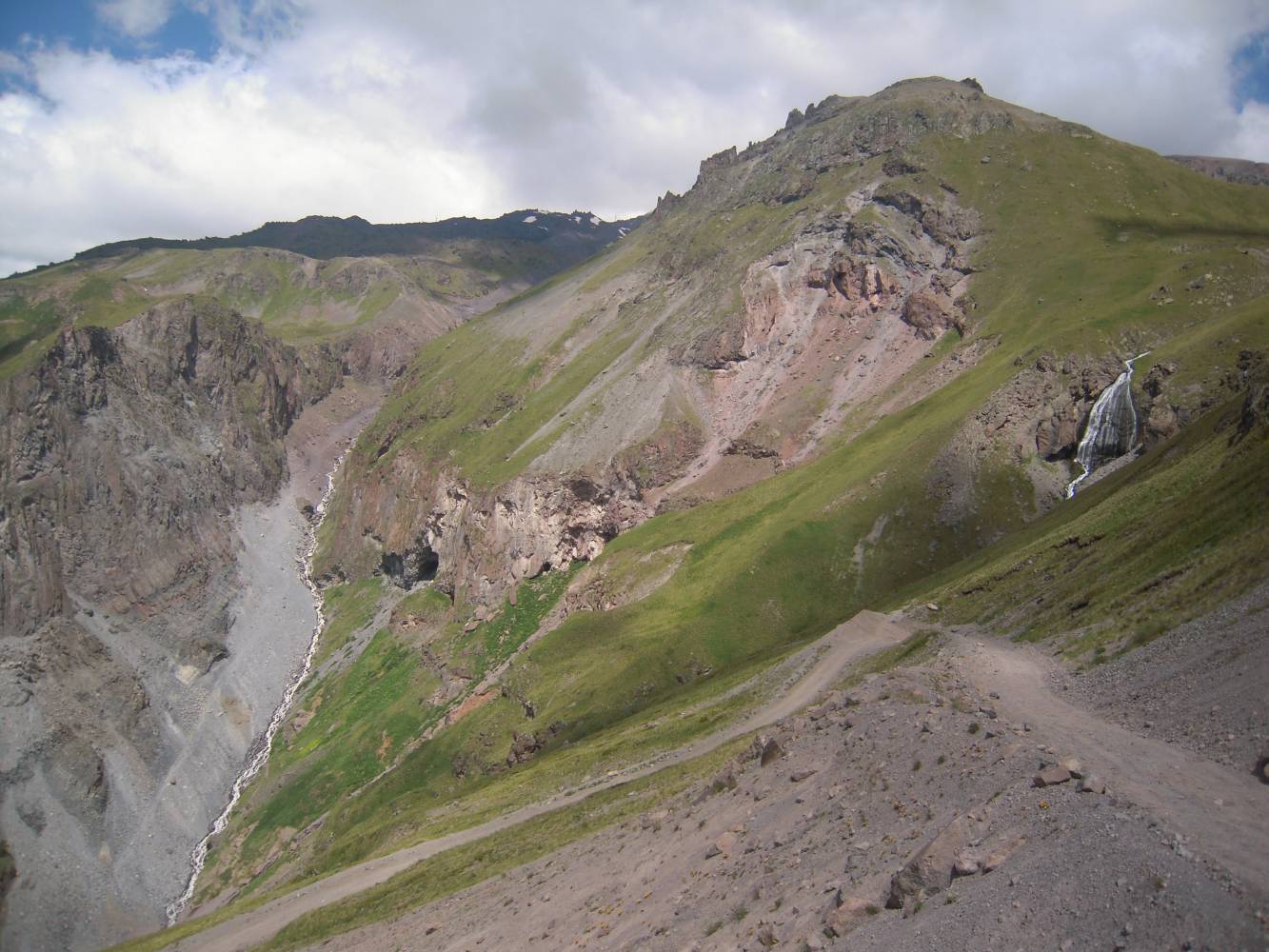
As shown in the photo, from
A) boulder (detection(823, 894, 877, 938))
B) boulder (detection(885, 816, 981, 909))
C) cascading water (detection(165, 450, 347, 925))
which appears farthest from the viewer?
cascading water (detection(165, 450, 347, 925))

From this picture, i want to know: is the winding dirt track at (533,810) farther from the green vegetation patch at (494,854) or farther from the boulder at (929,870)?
the boulder at (929,870)

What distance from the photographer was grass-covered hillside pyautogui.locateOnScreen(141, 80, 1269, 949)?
60375 mm

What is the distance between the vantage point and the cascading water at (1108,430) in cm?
7962

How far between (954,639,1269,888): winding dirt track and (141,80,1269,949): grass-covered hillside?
28.2ft

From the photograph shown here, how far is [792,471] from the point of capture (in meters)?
109

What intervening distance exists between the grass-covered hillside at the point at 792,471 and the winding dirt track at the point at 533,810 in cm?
429

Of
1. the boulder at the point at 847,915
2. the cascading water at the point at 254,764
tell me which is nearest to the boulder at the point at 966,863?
the boulder at the point at 847,915

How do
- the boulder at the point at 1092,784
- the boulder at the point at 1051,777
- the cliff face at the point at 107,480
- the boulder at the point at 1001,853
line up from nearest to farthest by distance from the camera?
the boulder at the point at 1001,853
the boulder at the point at 1092,784
the boulder at the point at 1051,777
the cliff face at the point at 107,480

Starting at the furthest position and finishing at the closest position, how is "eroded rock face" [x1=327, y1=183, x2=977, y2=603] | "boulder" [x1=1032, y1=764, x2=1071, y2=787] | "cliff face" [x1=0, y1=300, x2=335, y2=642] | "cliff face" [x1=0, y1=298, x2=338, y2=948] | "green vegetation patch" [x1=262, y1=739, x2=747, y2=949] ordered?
1. "cliff face" [x1=0, y1=300, x2=335, y2=642]
2. "eroded rock face" [x1=327, y1=183, x2=977, y2=603]
3. "cliff face" [x1=0, y1=298, x2=338, y2=948]
4. "green vegetation patch" [x1=262, y1=739, x2=747, y2=949]
5. "boulder" [x1=1032, y1=764, x2=1071, y2=787]

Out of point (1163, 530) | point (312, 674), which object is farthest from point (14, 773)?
point (1163, 530)

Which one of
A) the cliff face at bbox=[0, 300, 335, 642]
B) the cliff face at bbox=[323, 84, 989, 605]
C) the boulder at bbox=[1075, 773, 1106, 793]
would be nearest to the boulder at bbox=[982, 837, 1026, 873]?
the boulder at bbox=[1075, 773, 1106, 793]

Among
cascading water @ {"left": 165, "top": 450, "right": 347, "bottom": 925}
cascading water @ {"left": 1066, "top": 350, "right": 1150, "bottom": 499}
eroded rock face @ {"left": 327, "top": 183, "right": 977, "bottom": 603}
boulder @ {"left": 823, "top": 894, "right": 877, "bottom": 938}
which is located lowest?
cascading water @ {"left": 165, "top": 450, "right": 347, "bottom": 925}

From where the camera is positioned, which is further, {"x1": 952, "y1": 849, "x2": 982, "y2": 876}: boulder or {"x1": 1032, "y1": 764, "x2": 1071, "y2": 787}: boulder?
{"x1": 1032, "y1": 764, "x2": 1071, "y2": 787}: boulder

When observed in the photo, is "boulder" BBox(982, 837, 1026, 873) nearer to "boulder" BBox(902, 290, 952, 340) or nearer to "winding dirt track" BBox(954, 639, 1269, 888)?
"winding dirt track" BBox(954, 639, 1269, 888)
